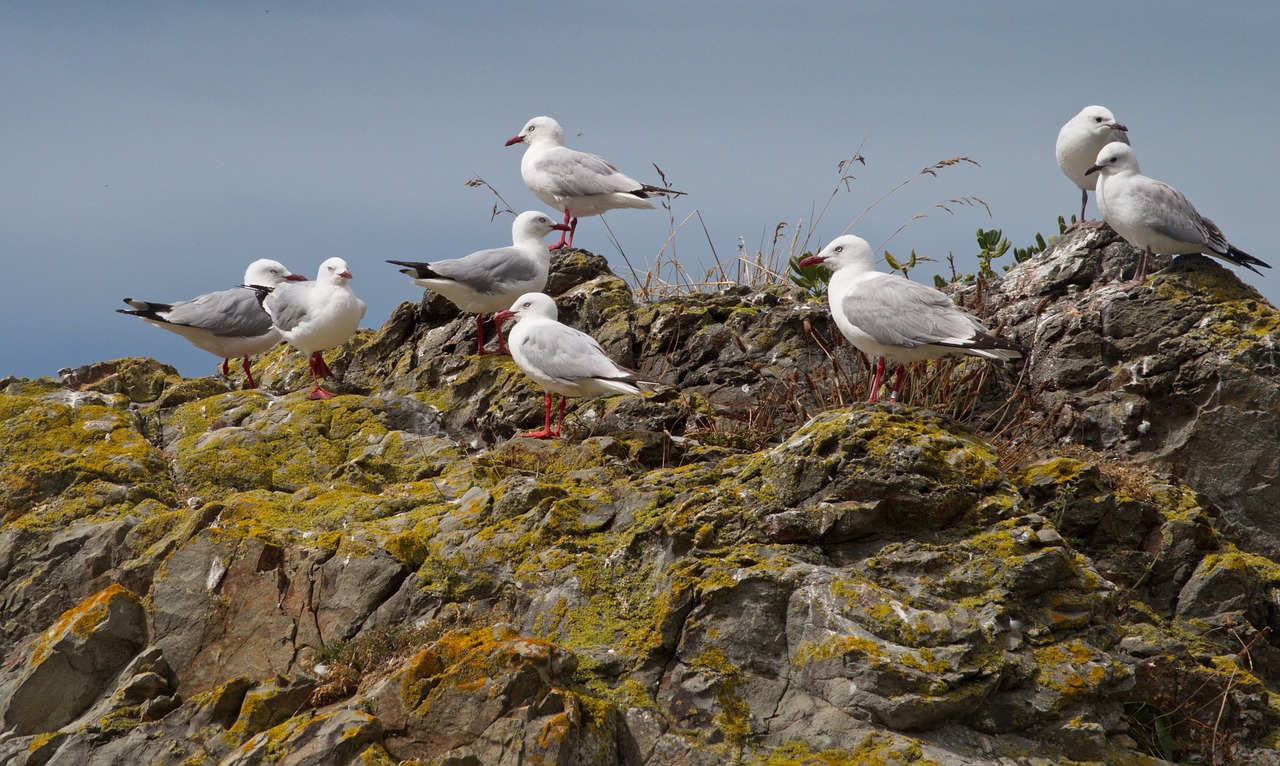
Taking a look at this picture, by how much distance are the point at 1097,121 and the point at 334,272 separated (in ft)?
24.1

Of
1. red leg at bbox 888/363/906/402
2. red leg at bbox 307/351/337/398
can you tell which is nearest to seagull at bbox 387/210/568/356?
red leg at bbox 307/351/337/398

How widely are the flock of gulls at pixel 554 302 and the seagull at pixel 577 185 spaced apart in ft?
0.05

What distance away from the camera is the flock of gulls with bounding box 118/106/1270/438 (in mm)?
7523

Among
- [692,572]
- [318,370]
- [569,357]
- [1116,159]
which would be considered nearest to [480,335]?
[318,370]

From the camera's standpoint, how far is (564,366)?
8.29 meters

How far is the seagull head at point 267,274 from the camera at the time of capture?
38.0 ft

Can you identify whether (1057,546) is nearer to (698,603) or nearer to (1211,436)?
(698,603)

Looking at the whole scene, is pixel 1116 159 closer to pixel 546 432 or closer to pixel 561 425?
pixel 561 425

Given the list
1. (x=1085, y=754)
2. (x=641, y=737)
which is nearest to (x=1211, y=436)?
(x=1085, y=754)

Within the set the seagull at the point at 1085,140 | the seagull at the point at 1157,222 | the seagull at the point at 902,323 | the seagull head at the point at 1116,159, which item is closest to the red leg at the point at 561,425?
the seagull at the point at 902,323

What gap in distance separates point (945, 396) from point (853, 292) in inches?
59.2

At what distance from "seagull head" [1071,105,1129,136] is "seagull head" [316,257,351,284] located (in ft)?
23.4

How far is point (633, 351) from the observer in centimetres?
1023

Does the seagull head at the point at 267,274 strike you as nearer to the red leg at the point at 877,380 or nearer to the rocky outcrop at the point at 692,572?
the rocky outcrop at the point at 692,572
